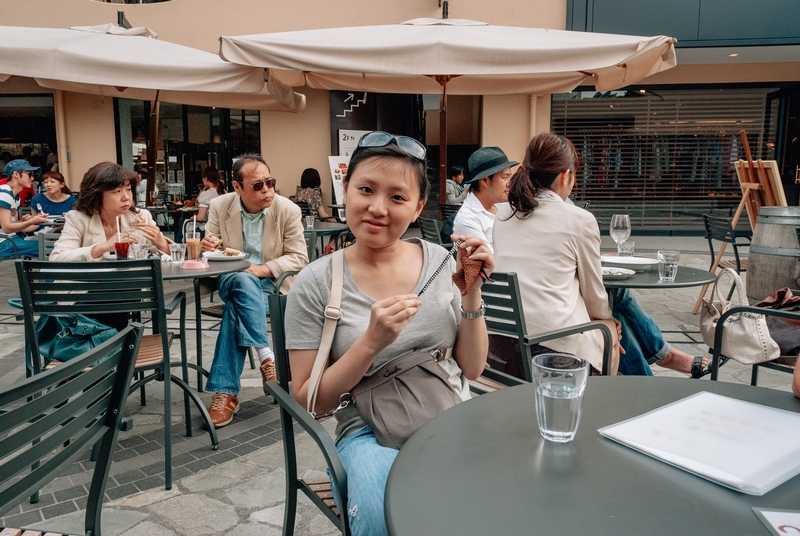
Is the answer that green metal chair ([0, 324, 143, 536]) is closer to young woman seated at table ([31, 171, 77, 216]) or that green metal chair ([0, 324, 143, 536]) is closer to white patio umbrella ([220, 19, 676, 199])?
white patio umbrella ([220, 19, 676, 199])

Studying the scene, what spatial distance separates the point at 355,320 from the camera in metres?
1.64

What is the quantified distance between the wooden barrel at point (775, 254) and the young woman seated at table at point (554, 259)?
2329 millimetres

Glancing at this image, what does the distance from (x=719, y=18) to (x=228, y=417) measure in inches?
396

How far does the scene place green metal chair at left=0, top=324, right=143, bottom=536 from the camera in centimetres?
103

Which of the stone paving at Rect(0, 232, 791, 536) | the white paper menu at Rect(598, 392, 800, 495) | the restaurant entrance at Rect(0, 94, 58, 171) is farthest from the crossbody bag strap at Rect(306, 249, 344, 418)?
the restaurant entrance at Rect(0, 94, 58, 171)

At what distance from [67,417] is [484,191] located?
139 inches

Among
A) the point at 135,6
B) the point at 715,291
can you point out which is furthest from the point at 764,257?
the point at 135,6

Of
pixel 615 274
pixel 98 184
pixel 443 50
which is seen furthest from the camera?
pixel 443 50

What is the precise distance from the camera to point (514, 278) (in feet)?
7.27

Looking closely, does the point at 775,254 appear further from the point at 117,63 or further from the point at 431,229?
the point at 117,63

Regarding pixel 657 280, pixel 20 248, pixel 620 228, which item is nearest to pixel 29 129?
pixel 20 248

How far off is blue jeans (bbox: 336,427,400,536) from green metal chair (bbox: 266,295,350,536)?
0.12 ft

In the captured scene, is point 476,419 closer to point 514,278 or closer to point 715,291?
point 514,278

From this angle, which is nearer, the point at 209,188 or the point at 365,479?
the point at 365,479
